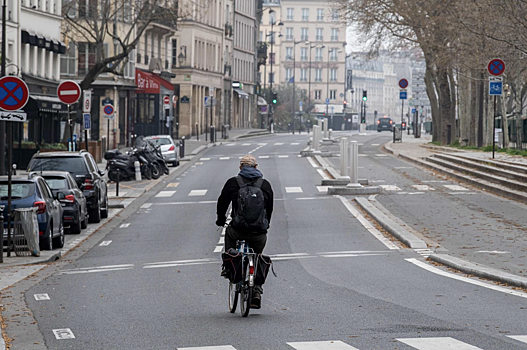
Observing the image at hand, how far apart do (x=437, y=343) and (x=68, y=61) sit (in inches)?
2149

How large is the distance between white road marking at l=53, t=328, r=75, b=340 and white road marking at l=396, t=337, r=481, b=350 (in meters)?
3.02

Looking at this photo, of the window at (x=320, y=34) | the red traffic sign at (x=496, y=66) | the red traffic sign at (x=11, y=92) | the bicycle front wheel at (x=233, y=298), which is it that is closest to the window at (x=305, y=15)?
the window at (x=320, y=34)

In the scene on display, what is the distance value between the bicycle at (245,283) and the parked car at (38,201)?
26.7 feet

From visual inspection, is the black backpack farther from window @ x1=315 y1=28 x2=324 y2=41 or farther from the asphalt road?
window @ x1=315 y1=28 x2=324 y2=41

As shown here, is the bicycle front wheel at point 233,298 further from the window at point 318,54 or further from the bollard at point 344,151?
the window at point 318,54

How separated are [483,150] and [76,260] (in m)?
30.0

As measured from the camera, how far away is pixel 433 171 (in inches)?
1548

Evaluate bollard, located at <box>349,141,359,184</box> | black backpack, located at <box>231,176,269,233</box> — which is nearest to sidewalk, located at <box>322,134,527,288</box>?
black backpack, located at <box>231,176,269,233</box>

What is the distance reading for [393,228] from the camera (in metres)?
20.7

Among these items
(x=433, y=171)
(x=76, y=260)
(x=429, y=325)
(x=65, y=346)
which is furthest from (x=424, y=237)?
(x=433, y=171)

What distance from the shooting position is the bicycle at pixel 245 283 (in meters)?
10.9

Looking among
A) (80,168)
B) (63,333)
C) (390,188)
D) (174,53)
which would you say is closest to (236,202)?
(63,333)

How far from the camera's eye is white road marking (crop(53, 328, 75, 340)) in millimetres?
9898

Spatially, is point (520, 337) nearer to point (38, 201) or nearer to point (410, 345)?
point (410, 345)
